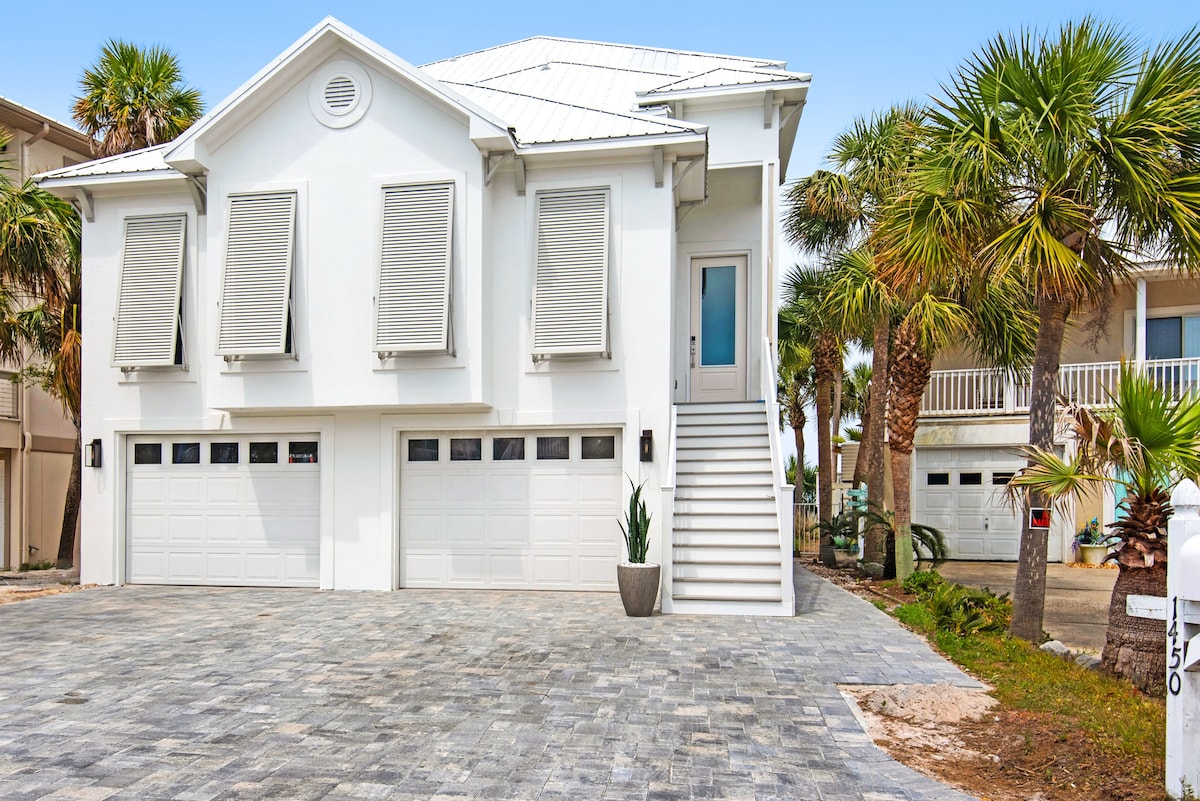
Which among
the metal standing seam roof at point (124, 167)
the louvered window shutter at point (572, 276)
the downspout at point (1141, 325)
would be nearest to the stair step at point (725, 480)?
the louvered window shutter at point (572, 276)

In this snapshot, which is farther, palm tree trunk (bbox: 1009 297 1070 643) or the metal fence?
the metal fence

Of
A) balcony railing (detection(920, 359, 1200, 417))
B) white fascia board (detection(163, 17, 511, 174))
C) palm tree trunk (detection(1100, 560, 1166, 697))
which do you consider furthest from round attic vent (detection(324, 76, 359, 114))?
balcony railing (detection(920, 359, 1200, 417))

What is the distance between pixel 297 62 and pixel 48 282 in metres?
6.00

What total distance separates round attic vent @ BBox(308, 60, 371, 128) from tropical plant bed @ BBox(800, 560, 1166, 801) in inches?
371

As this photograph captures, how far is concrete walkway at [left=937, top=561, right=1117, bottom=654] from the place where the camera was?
9930mm

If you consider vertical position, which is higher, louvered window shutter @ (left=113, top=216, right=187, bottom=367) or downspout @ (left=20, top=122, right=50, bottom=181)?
downspout @ (left=20, top=122, right=50, bottom=181)

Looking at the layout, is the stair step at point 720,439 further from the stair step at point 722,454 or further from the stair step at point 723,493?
the stair step at point 723,493

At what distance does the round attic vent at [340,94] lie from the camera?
1152cm

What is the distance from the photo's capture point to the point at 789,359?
21.6 m

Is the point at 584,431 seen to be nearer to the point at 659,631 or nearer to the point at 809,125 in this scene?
the point at 659,631

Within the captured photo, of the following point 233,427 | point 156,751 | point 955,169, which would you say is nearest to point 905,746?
point 156,751

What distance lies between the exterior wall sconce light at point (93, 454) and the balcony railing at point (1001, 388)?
1606 centimetres

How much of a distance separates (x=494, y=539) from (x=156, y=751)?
21.9ft

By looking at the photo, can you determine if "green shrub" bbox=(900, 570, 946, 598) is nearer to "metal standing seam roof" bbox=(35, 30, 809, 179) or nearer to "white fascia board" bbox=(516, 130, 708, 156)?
"white fascia board" bbox=(516, 130, 708, 156)
